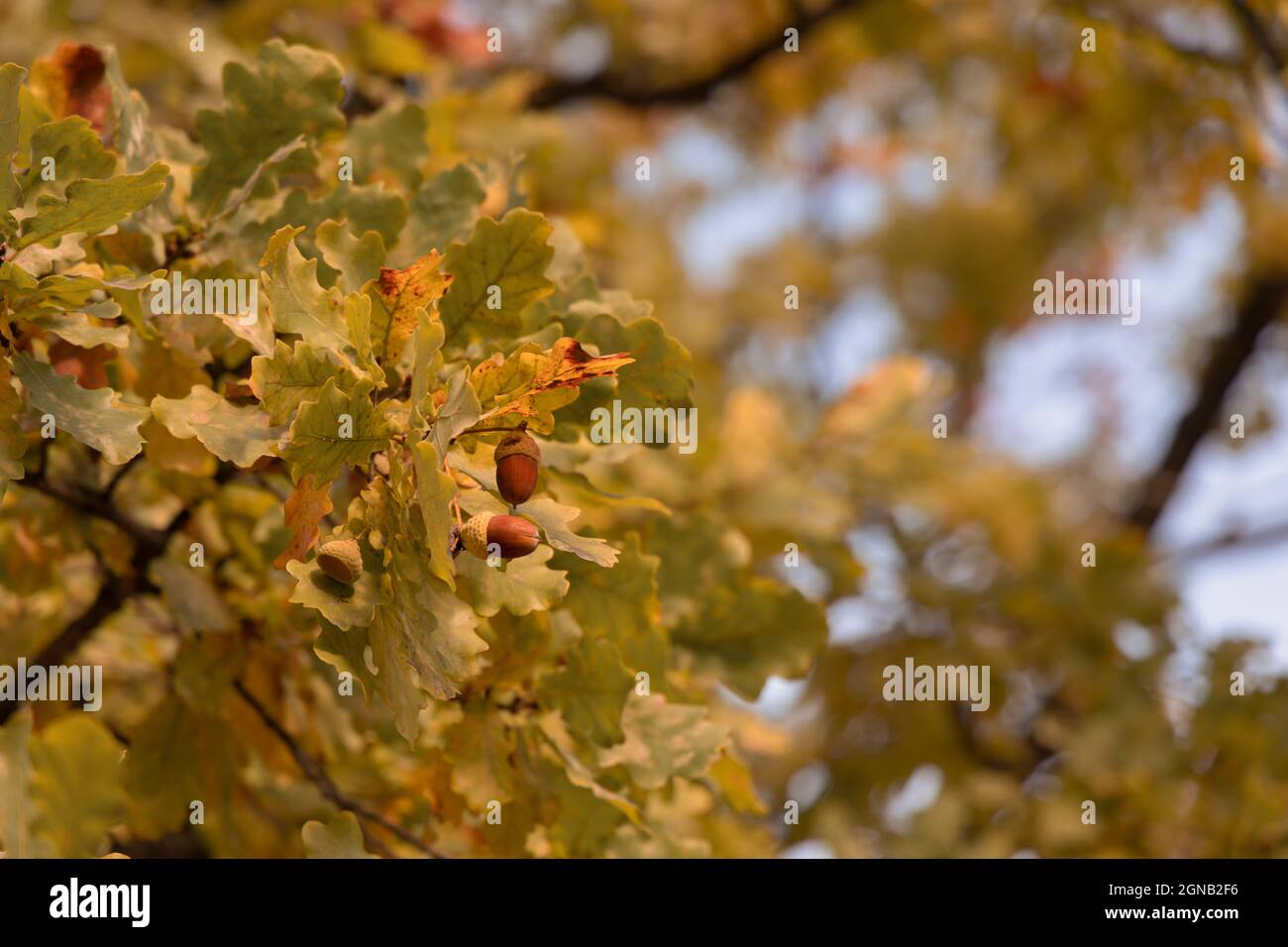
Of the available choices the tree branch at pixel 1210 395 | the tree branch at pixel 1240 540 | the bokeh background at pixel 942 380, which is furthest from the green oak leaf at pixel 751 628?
the tree branch at pixel 1240 540

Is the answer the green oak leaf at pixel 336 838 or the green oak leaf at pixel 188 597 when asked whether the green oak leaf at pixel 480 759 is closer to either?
the green oak leaf at pixel 336 838

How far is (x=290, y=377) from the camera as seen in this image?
104 centimetres

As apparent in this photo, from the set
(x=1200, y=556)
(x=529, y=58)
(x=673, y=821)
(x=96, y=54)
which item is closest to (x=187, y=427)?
(x=96, y=54)

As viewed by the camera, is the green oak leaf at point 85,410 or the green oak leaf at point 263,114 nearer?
the green oak leaf at point 85,410

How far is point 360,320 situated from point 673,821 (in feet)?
2.65

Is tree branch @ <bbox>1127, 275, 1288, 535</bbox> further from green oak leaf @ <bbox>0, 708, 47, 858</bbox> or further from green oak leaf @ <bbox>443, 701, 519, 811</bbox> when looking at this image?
green oak leaf @ <bbox>0, 708, 47, 858</bbox>

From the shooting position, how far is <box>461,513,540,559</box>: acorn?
3.34ft

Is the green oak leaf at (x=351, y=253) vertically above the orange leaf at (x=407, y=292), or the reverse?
the green oak leaf at (x=351, y=253)

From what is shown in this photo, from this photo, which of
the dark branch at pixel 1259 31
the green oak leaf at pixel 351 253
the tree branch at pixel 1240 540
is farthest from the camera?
the tree branch at pixel 1240 540

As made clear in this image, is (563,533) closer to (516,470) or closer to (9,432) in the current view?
(516,470)

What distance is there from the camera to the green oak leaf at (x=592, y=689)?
128cm

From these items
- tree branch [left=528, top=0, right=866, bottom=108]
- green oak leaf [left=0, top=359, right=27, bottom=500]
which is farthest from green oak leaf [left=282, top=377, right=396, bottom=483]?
tree branch [left=528, top=0, right=866, bottom=108]

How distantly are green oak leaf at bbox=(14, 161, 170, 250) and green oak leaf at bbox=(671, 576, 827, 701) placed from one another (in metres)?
0.74

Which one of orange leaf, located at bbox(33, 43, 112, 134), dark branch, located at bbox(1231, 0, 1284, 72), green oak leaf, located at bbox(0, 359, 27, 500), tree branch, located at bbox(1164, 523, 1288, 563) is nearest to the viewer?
green oak leaf, located at bbox(0, 359, 27, 500)
